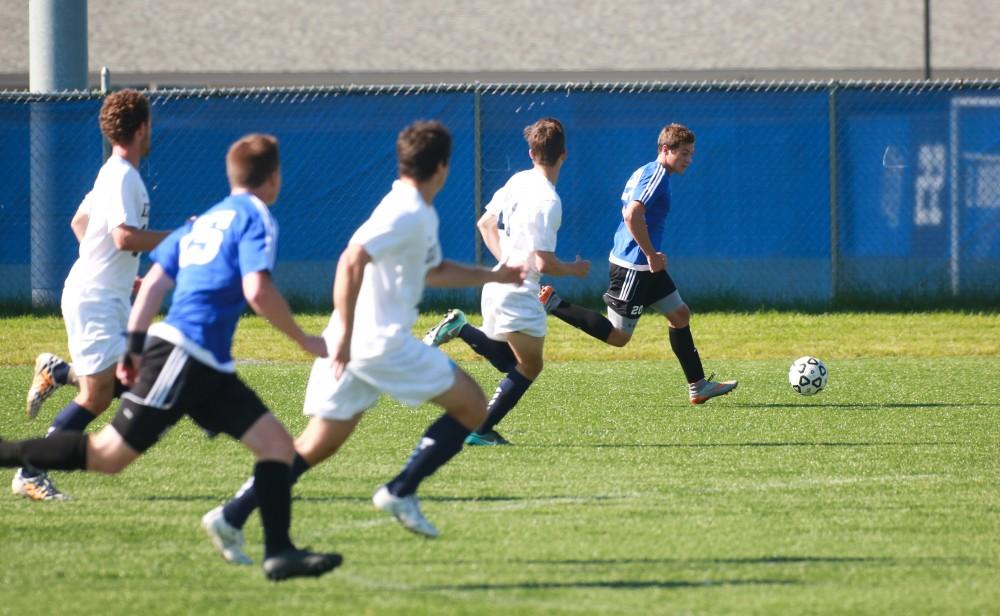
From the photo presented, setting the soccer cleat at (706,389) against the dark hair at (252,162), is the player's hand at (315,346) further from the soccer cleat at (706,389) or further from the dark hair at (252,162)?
the soccer cleat at (706,389)

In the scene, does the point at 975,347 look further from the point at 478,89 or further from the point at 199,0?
the point at 199,0

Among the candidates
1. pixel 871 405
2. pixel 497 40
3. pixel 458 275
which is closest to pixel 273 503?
pixel 458 275

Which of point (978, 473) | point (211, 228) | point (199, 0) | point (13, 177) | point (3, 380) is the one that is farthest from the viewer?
point (199, 0)

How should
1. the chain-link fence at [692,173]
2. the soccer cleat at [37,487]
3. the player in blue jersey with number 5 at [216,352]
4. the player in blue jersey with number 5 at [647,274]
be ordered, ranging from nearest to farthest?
the player in blue jersey with number 5 at [216,352] → the soccer cleat at [37,487] → the player in blue jersey with number 5 at [647,274] → the chain-link fence at [692,173]

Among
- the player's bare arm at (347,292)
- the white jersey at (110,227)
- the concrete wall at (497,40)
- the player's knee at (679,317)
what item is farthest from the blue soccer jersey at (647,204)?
the concrete wall at (497,40)

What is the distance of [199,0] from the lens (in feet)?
95.3

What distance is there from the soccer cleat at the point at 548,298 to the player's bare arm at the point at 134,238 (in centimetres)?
301

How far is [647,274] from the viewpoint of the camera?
10.9 m

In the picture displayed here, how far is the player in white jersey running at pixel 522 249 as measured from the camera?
351 inches

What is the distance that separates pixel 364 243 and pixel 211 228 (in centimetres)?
59

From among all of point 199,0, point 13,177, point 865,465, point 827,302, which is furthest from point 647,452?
point 199,0

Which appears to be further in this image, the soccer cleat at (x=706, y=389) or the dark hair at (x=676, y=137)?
the soccer cleat at (x=706, y=389)

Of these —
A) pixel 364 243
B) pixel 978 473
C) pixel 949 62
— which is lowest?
pixel 978 473

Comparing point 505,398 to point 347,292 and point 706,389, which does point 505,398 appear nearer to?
point 706,389
